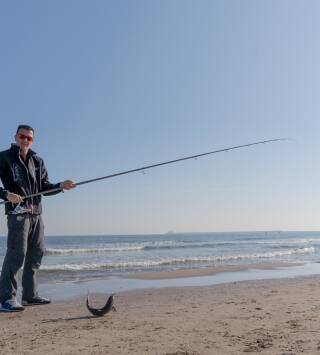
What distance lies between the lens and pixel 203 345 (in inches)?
128

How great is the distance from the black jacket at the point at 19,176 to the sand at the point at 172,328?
1.10 metres

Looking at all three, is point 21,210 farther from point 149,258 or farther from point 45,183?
point 149,258

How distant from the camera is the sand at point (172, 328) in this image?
3.20 meters

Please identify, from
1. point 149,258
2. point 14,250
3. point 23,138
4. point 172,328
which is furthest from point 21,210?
point 149,258

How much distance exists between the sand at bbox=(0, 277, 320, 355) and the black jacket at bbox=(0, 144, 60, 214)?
3.60 ft

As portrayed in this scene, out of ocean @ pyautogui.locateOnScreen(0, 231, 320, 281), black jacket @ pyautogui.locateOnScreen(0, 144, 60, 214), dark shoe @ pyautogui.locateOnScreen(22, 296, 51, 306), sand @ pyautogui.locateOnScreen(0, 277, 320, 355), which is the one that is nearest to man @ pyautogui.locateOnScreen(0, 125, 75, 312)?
black jacket @ pyautogui.locateOnScreen(0, 144, 60, 214)

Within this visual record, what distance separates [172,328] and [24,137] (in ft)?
7.75

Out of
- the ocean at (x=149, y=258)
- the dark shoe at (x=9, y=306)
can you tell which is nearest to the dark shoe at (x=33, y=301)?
the dark shoe at (x=9, y=306)

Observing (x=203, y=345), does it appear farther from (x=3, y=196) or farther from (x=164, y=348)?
(x=3, y=196)

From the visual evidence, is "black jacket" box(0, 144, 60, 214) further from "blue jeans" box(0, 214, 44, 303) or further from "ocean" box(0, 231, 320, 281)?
"ocean" box(0, 231, 320, 281)

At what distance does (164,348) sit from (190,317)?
1121 millimetres

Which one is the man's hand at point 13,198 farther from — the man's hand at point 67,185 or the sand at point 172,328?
the sand at point 172,328

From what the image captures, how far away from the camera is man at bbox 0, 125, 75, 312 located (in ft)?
14.9

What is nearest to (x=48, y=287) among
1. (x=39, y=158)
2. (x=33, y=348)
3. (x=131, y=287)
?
(x=131, y=287)
